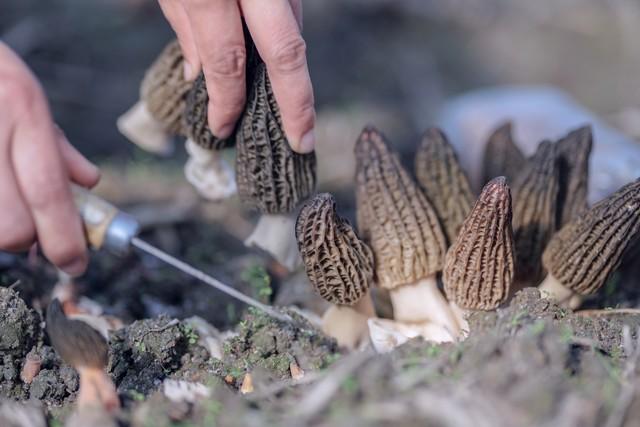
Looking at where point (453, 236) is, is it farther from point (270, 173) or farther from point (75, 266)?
point (75, 266)

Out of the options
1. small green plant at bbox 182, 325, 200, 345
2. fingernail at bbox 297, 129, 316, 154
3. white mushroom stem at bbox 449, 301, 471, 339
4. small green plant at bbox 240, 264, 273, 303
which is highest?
fingernail at bbox 297, 129, 316, 154

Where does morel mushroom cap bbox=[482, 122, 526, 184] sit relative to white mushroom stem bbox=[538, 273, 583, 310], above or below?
above

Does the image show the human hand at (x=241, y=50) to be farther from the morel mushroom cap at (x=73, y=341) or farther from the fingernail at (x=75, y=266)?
the morel mushroom cap at (x=73, y=341)

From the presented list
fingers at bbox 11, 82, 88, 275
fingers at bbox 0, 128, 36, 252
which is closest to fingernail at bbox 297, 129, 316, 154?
fingers at bbox 11, 82, 88, 275

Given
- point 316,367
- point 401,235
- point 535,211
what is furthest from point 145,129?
point 535,211

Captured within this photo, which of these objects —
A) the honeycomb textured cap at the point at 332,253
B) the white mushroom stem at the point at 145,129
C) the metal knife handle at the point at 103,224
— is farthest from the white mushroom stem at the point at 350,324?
the white mushroom stem at the point at 145,129

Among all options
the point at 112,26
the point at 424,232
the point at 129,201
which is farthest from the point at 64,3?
the point at 424,232

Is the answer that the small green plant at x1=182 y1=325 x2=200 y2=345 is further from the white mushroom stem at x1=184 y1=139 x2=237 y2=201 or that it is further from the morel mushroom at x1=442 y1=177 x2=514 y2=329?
the morel mushroom at x1=442 y1=177 x2=514 y2=329

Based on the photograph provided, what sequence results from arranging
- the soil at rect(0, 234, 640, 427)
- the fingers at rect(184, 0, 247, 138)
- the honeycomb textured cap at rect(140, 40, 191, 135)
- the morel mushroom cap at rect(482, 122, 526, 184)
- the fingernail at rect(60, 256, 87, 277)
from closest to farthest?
1. the soil at rect(0, 234, 640, 427)
2. the fingers at rect(184, 0, 247, 138)
3. the fingernail at rect(60, 256, 87, 277)
4. the honeycomb textured cap at rect(140, 40, 191, 135)
5. the morel mushroom cap at rect(482, 122, 526, 184)
